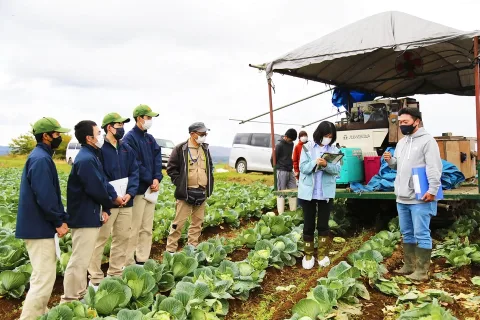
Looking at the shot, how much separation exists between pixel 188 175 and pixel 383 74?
18.3ft

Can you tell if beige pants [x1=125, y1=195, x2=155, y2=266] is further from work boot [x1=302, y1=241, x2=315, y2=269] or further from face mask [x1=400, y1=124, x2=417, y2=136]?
face mask [x1=400, y1=124, x2=417, y2=136]

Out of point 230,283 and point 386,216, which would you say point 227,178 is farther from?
point 230,283

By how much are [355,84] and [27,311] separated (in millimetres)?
7696

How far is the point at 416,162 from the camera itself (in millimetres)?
4523

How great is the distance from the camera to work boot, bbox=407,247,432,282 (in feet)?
15.0

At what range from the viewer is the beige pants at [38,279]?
11.1 ft

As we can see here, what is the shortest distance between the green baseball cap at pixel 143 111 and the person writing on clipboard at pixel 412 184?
9.19 ft

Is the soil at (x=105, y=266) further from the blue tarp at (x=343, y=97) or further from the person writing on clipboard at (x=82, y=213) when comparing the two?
the blue tarp at (x=343, y=97)

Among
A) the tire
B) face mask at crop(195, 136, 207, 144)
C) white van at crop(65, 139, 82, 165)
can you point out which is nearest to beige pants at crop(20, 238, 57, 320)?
face mask at crop(195, 136, 207, 144)

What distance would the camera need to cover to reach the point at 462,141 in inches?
268

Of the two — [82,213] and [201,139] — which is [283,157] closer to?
[201,139]

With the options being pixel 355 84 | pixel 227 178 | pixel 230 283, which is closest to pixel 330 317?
pixel 230 283

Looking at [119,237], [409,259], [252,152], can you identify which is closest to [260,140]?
[252,152]

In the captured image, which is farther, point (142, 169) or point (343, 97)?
point (343, 97)
